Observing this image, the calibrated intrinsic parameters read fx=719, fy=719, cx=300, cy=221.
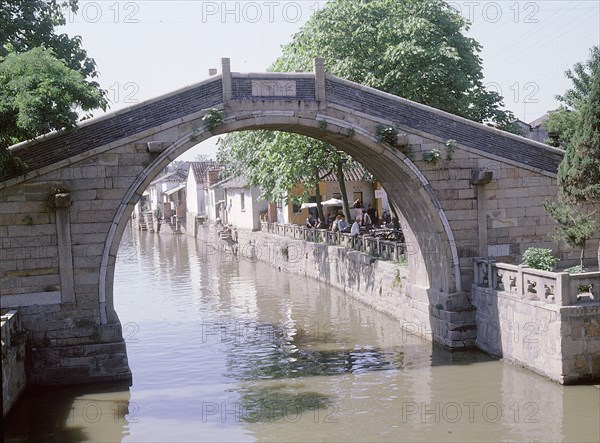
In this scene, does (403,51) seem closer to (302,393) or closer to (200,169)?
(302,393)

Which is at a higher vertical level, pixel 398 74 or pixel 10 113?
pixel 398 74

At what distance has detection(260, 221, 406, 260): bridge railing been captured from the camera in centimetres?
2073

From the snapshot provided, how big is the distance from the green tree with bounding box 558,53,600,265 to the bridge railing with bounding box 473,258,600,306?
164 centimetres

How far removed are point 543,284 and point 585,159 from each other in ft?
7.82

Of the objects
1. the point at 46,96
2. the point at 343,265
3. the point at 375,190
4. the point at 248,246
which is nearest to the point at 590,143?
the point at 46,96

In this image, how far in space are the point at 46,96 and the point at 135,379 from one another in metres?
5.72

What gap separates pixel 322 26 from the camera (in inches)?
838

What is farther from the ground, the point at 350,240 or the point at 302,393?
the point at 350,240

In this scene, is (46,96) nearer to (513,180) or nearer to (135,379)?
(135,379)

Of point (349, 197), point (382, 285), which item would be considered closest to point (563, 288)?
point (382, 285)

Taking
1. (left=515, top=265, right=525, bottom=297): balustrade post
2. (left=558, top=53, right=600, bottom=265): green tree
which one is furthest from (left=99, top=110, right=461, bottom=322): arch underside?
(left=558, top=53, right=600, bottom=265): green tree

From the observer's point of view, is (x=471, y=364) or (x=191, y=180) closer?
(x=471, y=364)

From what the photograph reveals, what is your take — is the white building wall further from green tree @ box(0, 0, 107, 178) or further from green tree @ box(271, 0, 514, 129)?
green tree @ box(0, 0, 107, 178)

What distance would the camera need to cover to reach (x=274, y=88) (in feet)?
49.6
